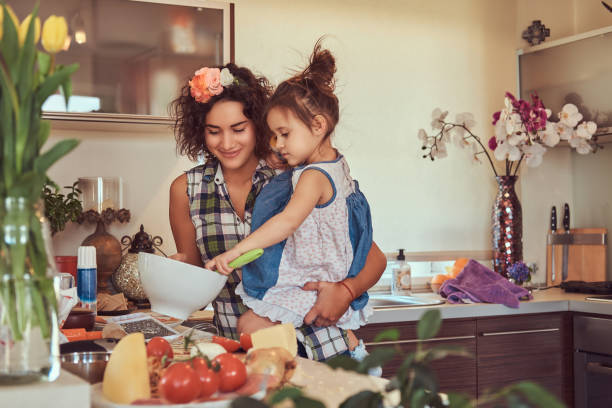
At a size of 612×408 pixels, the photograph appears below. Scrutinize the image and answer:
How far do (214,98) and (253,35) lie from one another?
50.1 inches

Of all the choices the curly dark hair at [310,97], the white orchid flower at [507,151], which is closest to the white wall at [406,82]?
the white orchid flower at [507,151]

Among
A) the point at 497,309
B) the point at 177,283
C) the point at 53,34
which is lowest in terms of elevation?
the point at 497,309

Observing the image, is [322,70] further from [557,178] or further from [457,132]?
[557,178]

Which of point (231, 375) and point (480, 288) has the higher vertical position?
point (231, 375)

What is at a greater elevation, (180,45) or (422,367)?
(180,45)

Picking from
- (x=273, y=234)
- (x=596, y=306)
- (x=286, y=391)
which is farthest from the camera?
(x=596, y=306)

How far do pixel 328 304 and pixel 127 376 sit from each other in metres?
0.82

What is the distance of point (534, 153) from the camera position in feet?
9.93

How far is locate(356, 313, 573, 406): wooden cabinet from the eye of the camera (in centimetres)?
257

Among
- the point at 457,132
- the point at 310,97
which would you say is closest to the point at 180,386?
the point at 310,97

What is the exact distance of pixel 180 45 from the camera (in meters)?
2.57

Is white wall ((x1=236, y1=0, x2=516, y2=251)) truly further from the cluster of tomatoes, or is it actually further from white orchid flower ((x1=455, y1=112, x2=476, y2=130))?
the cluster of tomatoes

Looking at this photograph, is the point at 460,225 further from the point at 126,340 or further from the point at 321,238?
the point at 126,340

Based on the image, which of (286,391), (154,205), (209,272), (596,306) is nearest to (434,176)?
(596,306)
